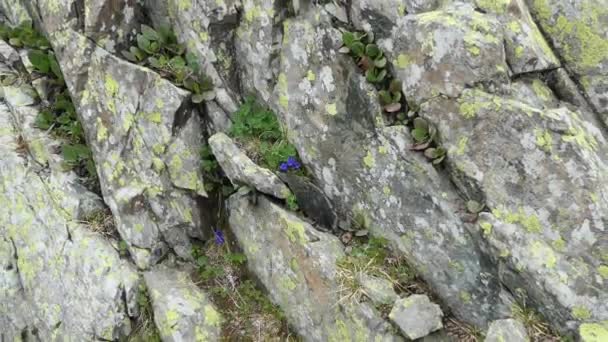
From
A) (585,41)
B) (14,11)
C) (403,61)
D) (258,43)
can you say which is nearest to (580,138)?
(585,41)

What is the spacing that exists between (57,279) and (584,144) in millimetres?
7703

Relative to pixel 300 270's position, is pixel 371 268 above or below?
above

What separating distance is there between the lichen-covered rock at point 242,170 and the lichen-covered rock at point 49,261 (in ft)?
7.27

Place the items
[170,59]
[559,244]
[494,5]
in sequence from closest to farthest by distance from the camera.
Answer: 1. [559,244]
2. [494,5]
3. [170,59]

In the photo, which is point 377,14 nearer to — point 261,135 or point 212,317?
point 261,135

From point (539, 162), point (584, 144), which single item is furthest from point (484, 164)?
point (584, 144)

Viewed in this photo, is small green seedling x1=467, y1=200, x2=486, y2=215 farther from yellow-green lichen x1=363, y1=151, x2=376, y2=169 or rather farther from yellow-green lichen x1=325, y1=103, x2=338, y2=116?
yellow-green lichen x1=325, y1=103, x2=338, y2=116

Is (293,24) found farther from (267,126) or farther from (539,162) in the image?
(539,162)

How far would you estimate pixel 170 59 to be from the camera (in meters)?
7.68

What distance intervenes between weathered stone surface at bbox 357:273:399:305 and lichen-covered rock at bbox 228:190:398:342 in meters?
0.15

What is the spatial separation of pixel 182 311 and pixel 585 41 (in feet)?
19.9

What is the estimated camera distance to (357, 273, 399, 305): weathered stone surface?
584 centimetres

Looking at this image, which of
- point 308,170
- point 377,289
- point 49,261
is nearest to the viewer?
point 377,289

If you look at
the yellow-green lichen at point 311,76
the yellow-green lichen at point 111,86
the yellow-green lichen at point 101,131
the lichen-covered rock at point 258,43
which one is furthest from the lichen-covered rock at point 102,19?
the yellow-green lichen at point 311,76
